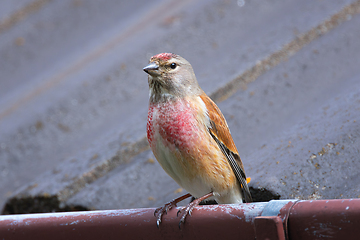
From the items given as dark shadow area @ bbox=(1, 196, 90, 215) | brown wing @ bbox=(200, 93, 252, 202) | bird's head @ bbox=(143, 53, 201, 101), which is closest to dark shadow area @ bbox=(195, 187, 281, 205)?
brown wing @ bbox=(200, 93, 252, 202)

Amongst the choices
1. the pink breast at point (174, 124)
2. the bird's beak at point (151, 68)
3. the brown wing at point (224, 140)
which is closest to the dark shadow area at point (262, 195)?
the brown wing at point (224, 140)

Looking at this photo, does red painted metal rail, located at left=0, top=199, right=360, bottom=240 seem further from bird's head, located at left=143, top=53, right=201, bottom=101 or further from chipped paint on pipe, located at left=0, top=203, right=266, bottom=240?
bird's head, located at left=143, top=53, right=201, bottom=101

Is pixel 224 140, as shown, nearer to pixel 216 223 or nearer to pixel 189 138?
pixel 189 138

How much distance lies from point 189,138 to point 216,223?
2.68 ft

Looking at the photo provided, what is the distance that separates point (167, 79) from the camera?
2.31 m

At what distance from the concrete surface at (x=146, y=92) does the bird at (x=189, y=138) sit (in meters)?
0.18

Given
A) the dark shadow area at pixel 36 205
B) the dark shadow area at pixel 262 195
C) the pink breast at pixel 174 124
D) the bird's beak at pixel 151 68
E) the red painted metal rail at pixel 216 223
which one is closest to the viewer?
the red painted metal rail at pixel 216 223

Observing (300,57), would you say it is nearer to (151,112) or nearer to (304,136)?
(304,136)

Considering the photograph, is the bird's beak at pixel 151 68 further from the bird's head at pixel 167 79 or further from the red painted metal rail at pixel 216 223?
the red painted metal rail at pixel 216 223


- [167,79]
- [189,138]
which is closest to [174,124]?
[189,138]

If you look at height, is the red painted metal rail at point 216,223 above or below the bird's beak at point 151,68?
Result: below

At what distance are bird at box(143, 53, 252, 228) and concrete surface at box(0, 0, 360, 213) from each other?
179mm

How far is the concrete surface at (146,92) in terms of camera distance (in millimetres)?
2213

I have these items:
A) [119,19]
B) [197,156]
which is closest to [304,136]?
[197,156]
